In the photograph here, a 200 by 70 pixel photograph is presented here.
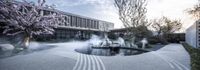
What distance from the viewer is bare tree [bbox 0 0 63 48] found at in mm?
11555

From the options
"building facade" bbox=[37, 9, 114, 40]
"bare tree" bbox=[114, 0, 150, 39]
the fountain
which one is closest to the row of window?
"building facade" bbox=[37, 9, 114, 40]

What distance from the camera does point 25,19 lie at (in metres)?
11.9

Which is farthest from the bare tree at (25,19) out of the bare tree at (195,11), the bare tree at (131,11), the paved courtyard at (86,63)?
the bare tree at (195,11)

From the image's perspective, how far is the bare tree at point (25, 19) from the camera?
11.6 meters

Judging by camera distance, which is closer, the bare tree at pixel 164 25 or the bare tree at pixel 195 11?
the bare tree at pixel 195 11

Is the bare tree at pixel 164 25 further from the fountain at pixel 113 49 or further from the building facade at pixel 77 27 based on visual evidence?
the building facade at pixel 77 27

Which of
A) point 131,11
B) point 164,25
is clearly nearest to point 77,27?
point 164,25

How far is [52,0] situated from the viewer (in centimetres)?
1466

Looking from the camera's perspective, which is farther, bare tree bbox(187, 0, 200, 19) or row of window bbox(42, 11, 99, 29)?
row of window bbox(42, 11, 99, 29)

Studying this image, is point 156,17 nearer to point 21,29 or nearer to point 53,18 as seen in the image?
point 53,18

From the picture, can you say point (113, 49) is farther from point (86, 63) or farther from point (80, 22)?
point (80, 22)

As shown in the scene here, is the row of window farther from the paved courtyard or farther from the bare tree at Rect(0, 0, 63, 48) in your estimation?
the paved courtyard

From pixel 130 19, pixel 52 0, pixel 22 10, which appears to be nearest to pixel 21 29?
pixel 22 10

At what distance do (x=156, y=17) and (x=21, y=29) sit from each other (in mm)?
22465
